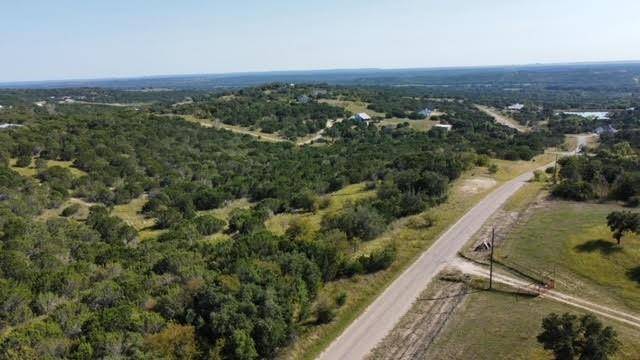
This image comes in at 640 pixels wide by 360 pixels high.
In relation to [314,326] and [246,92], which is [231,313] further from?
[246,92]

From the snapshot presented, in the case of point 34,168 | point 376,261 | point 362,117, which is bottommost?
point 376,261

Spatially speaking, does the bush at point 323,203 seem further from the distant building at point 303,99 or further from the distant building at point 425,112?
the distant building at point 425,112

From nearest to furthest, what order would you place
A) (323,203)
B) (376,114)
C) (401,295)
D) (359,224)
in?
(401,295) → (359,224) → (323,203) → (376,114)

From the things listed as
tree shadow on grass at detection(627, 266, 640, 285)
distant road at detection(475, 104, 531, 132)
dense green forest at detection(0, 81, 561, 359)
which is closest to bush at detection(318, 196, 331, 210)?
dense green forest at detection(0, 81, 561, 359)

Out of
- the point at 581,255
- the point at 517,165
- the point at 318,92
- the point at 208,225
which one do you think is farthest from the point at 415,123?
the point at 581,255

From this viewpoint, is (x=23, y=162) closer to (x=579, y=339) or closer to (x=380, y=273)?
(x=380, y=273)

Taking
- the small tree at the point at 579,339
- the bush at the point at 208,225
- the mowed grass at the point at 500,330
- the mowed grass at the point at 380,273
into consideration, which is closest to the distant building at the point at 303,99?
the mowed grass at the point at 380,273
